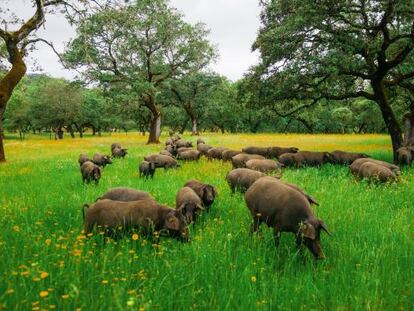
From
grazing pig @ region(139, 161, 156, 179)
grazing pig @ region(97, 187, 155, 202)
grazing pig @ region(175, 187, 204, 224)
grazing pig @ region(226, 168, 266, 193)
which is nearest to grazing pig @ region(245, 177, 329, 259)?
grazing pig @ region(175, 187, 204, 224)

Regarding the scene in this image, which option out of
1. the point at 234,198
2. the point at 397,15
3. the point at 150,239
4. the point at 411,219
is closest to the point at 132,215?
the point at 150,239

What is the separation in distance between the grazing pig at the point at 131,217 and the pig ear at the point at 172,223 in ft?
0.09

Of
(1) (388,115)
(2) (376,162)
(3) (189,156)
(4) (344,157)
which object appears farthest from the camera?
(1) (388,115)

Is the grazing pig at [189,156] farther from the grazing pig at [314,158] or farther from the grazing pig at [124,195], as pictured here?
the grazing pig at [124,195]

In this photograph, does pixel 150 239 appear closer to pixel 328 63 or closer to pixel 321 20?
pixel 328 63

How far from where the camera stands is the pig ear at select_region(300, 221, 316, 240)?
601cm

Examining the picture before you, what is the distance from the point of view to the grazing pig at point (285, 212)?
616 cm

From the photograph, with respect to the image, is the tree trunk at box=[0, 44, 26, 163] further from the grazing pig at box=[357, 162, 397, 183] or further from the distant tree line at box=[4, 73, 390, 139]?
the grazing pig at box=[357, 162, 397, 183]

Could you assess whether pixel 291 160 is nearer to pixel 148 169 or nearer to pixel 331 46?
pixel 331 46

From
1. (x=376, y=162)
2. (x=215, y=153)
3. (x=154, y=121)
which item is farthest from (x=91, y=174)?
(x=154, y=121)

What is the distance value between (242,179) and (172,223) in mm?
4675

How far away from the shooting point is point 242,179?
11.1 metres

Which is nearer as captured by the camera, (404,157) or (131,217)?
(131,217)

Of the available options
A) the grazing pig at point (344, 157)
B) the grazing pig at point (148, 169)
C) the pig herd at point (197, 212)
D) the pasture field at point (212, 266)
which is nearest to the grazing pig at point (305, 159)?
the grazing pig at point (344, 157)
